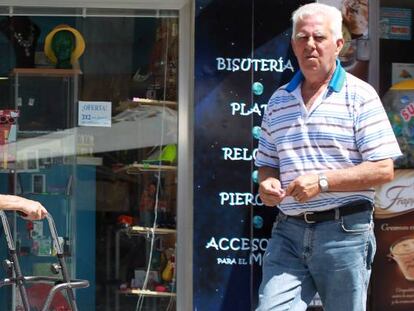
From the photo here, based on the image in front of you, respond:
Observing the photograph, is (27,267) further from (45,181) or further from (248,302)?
(248,302)

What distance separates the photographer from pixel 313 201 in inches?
141

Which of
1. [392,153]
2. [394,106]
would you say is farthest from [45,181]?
[392,153]

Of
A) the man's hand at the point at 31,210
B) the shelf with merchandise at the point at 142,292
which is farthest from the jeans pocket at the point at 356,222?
the shelf with merchandise at the point at 142,292

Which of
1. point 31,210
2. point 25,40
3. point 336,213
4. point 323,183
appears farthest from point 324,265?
point 25,40

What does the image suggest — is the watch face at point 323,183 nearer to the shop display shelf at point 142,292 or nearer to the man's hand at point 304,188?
the man's hand at point 304,188

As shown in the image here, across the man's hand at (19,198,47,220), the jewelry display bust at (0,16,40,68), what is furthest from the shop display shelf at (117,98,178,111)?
the man's hand at (19,198,47,220)

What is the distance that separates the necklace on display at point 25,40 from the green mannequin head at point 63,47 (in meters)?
0.16

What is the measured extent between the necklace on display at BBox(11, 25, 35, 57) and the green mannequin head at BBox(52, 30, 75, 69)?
0.16m

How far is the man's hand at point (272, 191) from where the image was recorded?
3521 millimetres

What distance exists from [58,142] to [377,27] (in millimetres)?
2368

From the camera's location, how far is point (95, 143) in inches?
222

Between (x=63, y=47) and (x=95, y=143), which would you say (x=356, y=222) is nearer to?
(x=95, y=143)

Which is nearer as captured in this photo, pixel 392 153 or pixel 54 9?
pixel 392 153

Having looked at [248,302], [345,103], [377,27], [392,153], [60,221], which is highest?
[377,27]
